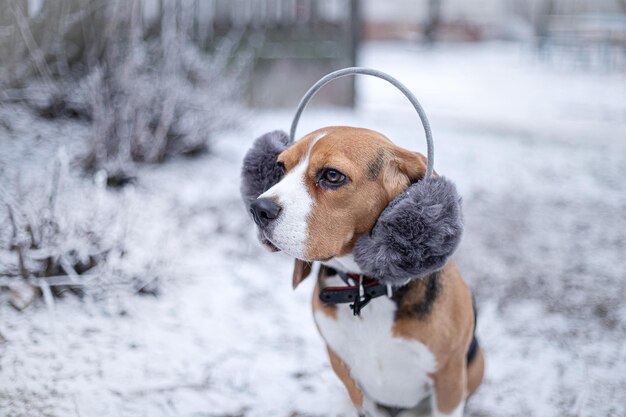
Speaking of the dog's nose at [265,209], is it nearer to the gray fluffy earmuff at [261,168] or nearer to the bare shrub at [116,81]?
the gray fluffy earmuff at [261,168]

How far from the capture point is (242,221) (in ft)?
17.9

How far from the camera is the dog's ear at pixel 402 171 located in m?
2.33

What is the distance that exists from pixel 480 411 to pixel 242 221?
289cm

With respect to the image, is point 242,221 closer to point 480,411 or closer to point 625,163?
point 480,411

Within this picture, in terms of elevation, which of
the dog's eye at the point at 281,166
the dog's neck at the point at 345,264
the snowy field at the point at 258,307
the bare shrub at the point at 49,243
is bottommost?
the snowy field at the point at 258,307

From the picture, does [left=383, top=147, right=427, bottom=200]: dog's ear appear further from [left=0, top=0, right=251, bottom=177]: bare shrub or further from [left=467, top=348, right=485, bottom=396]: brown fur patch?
[left=0, top=0, right=251, bottom=177]: bare shrub

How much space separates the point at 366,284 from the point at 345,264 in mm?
126

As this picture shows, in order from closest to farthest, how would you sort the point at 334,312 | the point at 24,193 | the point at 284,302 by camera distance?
1. the point at 334,312
2. the point at 24,193
3. the point at 284,302

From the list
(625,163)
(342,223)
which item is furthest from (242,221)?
(625,163)

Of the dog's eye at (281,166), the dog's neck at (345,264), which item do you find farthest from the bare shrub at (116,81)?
the dog's neck at (345,264)

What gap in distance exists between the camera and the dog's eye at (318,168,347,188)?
2252 mm

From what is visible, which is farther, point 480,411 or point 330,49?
point 330,49

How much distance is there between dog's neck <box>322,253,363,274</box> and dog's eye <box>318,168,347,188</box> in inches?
12.4

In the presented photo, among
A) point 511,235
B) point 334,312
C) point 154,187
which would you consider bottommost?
point 511,235
